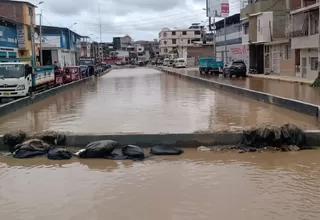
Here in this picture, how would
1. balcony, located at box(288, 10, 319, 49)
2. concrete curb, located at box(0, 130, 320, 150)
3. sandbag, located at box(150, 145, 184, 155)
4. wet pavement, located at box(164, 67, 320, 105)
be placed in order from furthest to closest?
balcony, located at box(288, 10, 319, 49)
wet pavement, located at box(164, 67, 320, 105)
concrete curb, located at box(0, 130, 320, 150)
sandbag, located at box(150, 145, 184, 155)

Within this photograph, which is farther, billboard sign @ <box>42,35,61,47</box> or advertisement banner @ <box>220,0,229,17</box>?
billboard sign @ <box>42,35,61,47</box>

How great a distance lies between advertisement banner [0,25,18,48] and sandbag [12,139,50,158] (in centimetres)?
3430

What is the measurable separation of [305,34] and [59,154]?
99.3ft

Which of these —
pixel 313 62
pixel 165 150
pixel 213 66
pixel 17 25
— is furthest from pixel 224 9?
pixel 165 150

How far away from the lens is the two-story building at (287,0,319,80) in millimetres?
35188

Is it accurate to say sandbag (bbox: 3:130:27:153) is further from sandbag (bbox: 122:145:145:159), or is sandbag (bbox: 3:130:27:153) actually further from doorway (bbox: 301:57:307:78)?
doorway (bbox: 301:57:307:78)

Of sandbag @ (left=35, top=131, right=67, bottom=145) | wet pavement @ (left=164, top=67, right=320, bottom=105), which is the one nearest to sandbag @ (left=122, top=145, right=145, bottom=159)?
sandbag @ (left=35, top=131, right=67, bottom=145)

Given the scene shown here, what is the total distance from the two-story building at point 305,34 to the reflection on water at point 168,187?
26.9 metres

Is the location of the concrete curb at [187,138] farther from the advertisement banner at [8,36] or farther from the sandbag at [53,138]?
the advertisement banner at [8,36]

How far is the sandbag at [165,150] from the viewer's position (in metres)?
10.6

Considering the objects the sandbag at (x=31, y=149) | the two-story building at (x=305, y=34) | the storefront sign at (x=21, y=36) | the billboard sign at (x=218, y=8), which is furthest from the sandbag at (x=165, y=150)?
the billboard sign at (x=218, y=8)

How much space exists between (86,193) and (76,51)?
85155 millimetres

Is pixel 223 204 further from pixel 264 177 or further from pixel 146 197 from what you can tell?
pixel 264 177

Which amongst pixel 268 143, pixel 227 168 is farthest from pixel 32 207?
pixel 268 143
